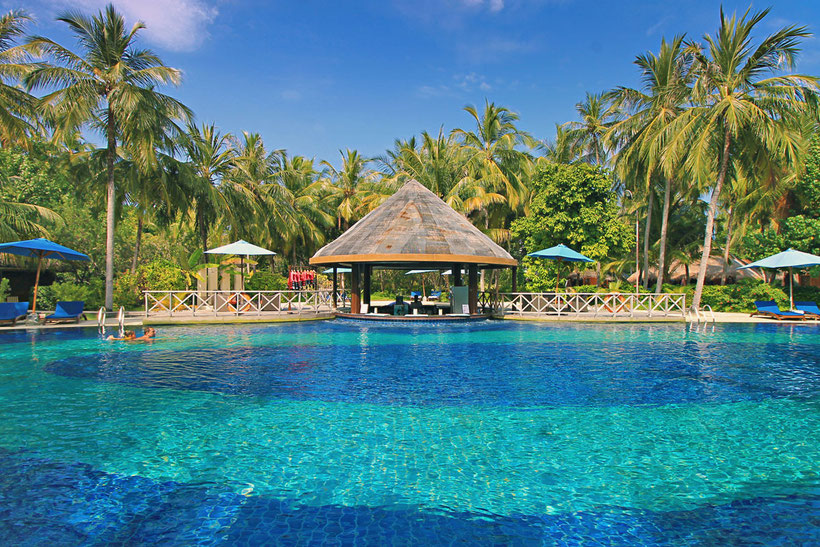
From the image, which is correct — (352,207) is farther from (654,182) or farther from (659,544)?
(659,544)

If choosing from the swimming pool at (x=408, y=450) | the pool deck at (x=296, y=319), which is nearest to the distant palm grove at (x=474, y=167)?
the pool deck at (x=296, y=319)

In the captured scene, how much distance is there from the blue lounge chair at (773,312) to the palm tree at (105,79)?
26.5 m

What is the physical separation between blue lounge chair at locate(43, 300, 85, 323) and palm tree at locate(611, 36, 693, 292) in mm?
24512

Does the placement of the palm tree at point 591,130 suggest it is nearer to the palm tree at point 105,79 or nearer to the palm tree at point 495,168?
the palm tree at point 495,168

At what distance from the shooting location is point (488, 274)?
40.5m

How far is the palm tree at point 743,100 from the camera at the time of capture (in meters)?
19.3

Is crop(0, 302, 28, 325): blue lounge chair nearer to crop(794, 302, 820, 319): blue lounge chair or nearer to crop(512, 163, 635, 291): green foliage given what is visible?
crop(512, 163, 635, 291): green foliage

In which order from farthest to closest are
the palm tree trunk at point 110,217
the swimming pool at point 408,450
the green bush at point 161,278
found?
1. the green bush at point 161,278
2. the palm tree trunk at point 110,217
3. the swimming pool at point 408,450

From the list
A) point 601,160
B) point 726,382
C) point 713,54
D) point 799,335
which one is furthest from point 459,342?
point 601,160

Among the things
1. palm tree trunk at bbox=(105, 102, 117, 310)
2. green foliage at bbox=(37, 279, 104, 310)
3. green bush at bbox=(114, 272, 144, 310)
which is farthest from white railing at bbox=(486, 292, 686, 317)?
green foliage at bbox=(37, 279, 104, 310)

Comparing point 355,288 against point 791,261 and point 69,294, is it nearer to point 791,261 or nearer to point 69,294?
point 69,294

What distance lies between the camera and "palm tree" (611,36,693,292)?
74.1 feet

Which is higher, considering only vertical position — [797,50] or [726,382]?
[797,50]

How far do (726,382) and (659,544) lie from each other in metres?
6.51
